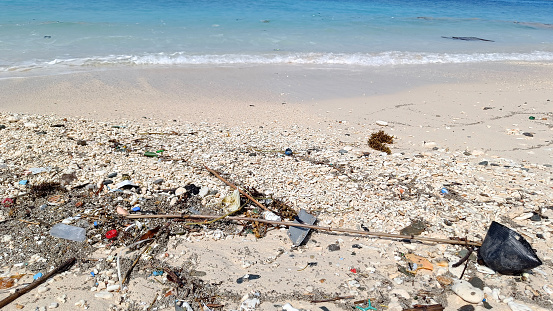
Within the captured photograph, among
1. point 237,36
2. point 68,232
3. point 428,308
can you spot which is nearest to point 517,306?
point 428,308

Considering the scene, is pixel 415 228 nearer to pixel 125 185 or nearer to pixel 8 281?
pixel 125 185

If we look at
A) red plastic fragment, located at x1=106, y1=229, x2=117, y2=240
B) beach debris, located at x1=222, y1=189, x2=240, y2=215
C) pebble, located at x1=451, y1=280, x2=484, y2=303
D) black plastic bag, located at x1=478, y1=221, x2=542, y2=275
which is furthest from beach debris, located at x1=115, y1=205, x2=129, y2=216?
black plastic bag, located at x1=478, y1=221, x2=542, y2=275

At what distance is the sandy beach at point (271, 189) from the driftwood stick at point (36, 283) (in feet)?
0.10

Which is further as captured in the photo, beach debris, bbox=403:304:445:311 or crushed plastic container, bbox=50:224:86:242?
crushed plastic container, bbox=50:224:86:242

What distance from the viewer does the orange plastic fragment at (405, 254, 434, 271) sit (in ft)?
8.09

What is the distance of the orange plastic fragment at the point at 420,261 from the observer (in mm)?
2467

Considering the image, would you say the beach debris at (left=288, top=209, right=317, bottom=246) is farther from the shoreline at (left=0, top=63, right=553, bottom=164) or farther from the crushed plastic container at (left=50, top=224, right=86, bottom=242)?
the shoreline at (left=0, top=63, right=553, bottom=164)

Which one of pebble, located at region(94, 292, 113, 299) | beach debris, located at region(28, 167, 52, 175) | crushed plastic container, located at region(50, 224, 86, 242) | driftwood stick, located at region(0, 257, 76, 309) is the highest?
beach debris, located at region(28, 167, 52, 175)

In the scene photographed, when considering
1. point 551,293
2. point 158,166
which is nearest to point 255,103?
point 158,166

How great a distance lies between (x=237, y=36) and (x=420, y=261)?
9.89 metres

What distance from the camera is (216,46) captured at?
1009cm

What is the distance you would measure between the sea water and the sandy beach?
268 cm

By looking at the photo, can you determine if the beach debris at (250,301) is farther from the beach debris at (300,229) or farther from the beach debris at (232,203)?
the beach debris at (232,203)

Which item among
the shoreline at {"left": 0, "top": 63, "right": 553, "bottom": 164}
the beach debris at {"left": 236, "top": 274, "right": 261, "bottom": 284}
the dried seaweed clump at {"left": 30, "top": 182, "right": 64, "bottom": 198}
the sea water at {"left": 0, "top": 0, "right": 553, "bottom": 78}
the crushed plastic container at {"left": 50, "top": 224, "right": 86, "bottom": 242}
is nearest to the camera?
the beach debris at {"left": 236, "top": 274, "right": 261, "bottom": 284}
